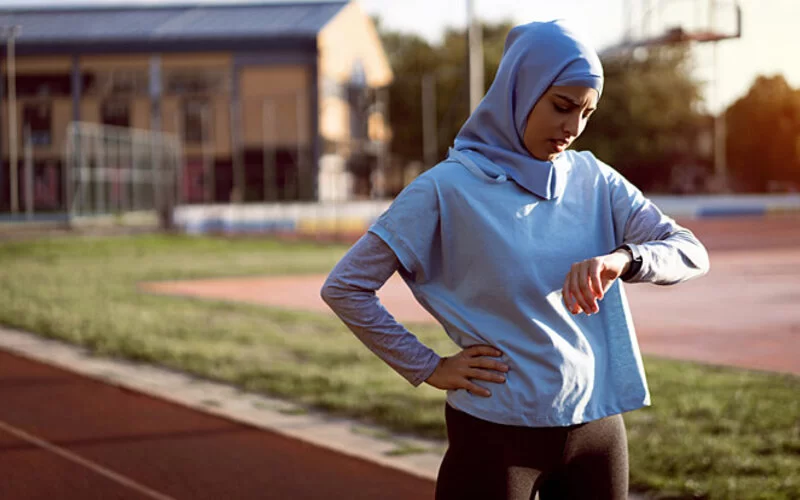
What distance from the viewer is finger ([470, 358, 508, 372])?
230cm

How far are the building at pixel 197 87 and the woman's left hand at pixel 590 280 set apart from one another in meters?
42.2

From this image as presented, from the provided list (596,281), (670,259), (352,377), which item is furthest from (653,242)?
(352,377)

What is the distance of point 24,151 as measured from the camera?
45719 millimetres

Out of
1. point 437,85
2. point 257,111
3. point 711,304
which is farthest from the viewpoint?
point 437,85

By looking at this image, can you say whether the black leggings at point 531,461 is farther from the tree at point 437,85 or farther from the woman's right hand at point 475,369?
the tree at point 437,85

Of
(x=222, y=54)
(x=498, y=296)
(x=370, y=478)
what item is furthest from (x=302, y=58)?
(x=498, y=296)

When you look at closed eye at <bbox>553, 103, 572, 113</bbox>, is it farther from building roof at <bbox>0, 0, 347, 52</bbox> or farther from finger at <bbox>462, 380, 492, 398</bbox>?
building roof at <bbox>0, 0, 347, 52</bbox>

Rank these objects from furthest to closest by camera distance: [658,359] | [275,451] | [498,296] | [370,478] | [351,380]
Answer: [658,359], [351,380], [275,451], [370,478], [498,296]

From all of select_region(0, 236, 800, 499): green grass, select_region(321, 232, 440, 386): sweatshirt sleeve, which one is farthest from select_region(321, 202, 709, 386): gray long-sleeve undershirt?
select_region(0, 236, 800, 499): green grass

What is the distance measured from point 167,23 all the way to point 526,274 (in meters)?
47.6

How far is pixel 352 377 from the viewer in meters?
8.22

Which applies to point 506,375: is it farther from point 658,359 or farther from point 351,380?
point 658,359

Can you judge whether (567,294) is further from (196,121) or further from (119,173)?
(196,121)

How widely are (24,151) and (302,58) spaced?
11.9 metres
